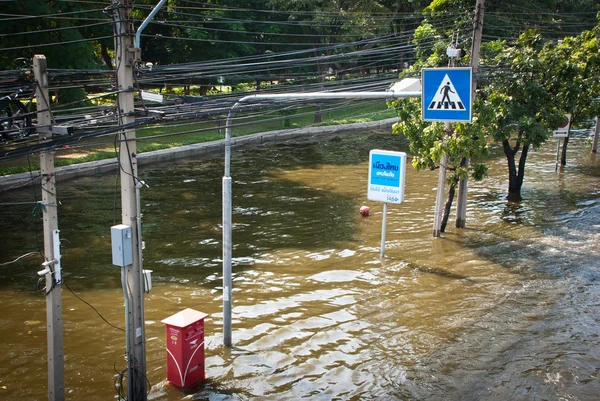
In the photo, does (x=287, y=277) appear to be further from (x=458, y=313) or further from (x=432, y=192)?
(x=432, y=192)

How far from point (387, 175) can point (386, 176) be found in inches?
1.4

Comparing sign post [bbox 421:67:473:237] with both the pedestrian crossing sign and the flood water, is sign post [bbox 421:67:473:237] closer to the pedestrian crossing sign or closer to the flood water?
the pedestrian crossing sign

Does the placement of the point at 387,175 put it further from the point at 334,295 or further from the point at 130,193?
the point at 130,193

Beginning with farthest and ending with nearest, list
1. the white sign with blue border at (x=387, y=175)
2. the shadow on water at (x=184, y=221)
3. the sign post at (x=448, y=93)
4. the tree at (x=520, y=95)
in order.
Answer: the tree at (x=520, y=95)
the shadow on water at (x=184, y=221)
the white sign with blue border at (x=387, y=175)
the sign post at (x=448, y=93)

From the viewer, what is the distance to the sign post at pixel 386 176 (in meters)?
12.6

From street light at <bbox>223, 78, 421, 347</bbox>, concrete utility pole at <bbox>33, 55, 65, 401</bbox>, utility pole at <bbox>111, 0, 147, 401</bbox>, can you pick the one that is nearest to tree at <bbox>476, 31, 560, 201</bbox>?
street light at <bbox>223, 78, 421, 347</bbox>

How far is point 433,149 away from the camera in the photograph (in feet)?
44.8

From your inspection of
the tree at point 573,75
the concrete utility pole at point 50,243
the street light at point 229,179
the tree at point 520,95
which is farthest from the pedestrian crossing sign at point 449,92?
the tree at point 573,75

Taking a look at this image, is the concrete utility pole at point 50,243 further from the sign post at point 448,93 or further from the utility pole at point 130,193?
the sign post at point 448,93

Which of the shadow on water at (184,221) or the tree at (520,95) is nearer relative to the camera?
the shadow on water at (184,221)

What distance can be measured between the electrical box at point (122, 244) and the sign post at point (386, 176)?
22.6ft

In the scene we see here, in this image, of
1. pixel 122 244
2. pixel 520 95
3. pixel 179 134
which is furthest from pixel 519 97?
pixel 122 244

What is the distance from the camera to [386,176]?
12.9 meters

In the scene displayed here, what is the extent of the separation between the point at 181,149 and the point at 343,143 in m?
8.82
